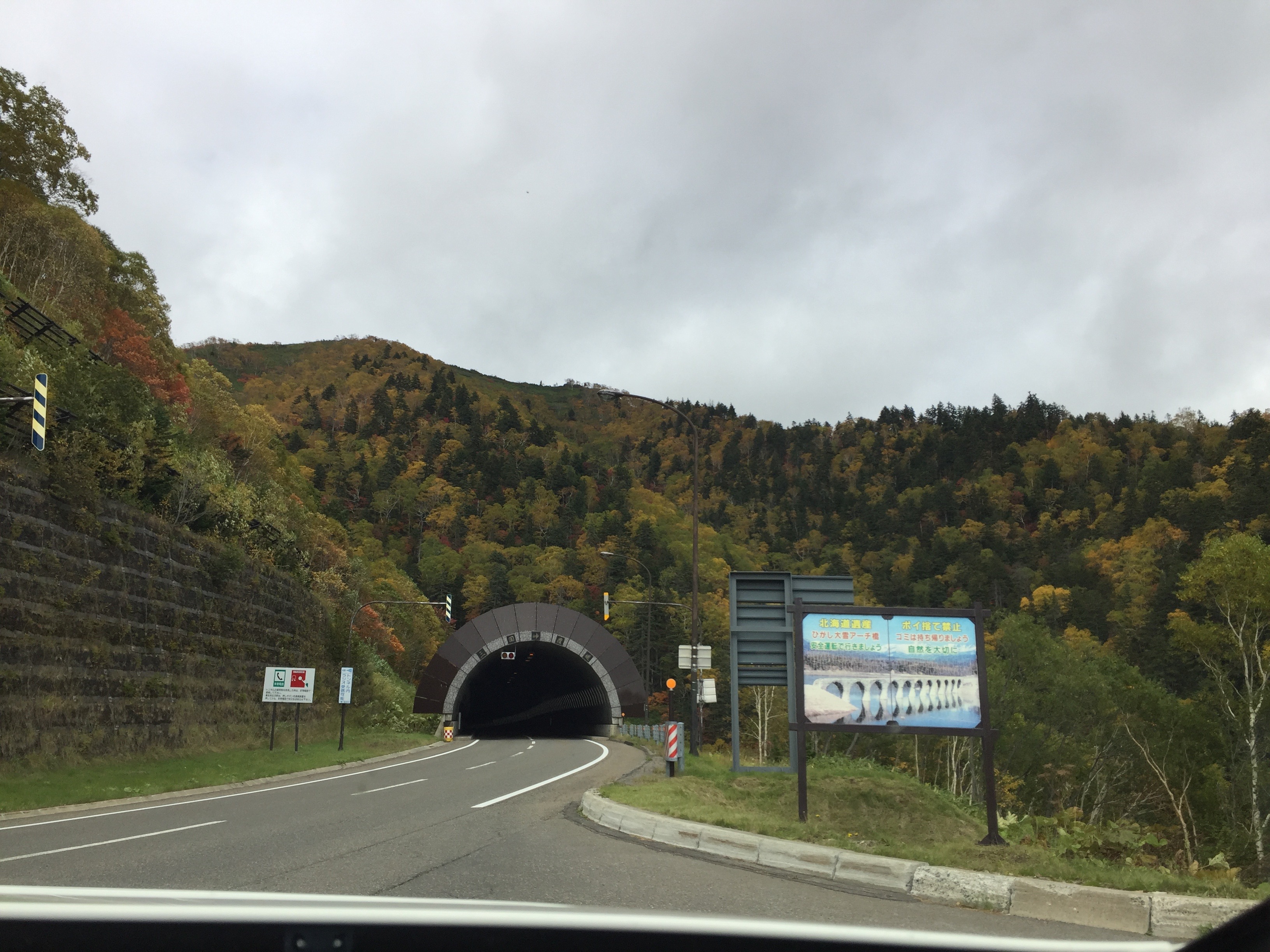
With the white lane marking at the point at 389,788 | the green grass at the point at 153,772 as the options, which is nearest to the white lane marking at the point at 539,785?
the white lane marking at the point at 389,788

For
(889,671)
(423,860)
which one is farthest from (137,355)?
(889,671)

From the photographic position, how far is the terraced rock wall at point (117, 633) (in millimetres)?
19500

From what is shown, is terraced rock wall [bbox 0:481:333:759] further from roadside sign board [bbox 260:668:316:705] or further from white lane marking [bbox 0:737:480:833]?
white lane marking [bbox 0:737:480:833]

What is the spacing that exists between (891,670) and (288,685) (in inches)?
854

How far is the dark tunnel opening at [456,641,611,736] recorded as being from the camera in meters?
58.7

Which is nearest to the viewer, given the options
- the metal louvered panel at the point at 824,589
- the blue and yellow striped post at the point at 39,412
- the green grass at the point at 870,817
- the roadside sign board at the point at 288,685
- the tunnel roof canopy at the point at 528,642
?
the green grass at the point at 870,817

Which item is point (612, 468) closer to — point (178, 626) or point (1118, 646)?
point (1118, 646)

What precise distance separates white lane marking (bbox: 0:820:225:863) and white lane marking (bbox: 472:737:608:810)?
13.4ft

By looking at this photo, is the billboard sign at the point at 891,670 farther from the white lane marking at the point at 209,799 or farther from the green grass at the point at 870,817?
the white lane marking at the point at 209,799

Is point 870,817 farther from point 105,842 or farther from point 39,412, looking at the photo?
point 39,412

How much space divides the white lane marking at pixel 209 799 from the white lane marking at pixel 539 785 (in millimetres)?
4830

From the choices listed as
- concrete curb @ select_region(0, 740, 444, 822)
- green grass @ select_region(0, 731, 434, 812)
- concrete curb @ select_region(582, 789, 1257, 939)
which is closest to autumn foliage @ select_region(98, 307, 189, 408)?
green grass @ select_region(0, 731, 434, 812)

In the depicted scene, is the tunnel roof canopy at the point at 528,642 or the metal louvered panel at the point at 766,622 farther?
the tunnel roof canopy at the point at 528,642

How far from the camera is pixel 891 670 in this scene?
1295cm
